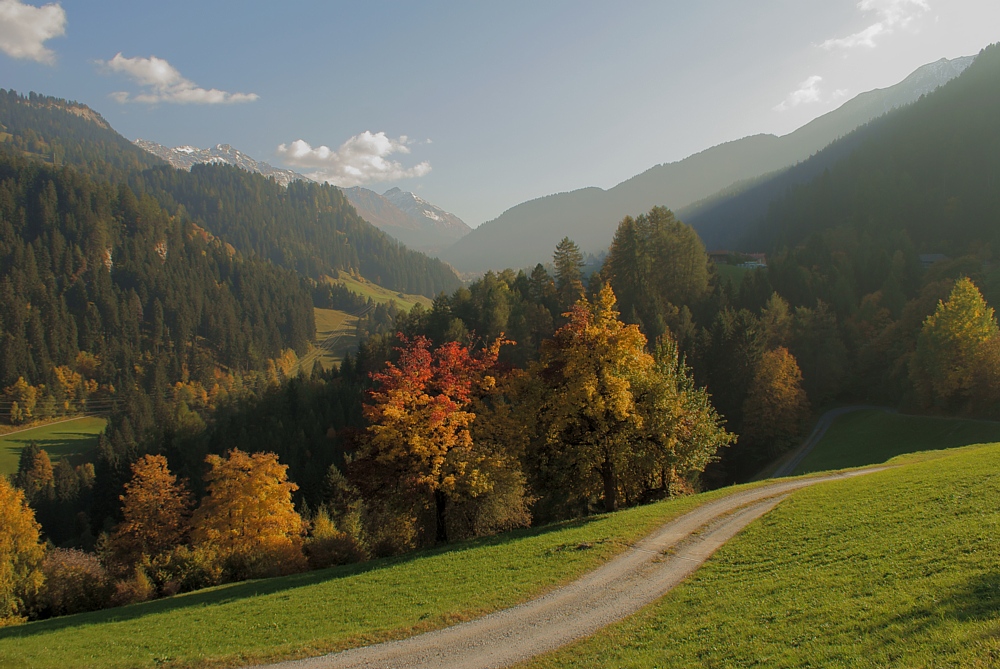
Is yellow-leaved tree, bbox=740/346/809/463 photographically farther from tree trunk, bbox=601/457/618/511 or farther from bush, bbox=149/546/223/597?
bush, bbox=149/546/223/597

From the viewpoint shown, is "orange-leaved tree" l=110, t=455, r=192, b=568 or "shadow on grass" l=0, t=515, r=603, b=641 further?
"orange-leaved tree" l=110, t=455, r=192, b=568

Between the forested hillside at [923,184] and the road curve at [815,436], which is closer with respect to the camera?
Result: the road curve at [815,436]

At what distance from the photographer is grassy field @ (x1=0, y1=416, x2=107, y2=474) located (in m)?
132

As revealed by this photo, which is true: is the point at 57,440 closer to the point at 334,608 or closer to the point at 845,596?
the point at 334,608

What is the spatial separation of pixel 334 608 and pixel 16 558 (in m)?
41.7

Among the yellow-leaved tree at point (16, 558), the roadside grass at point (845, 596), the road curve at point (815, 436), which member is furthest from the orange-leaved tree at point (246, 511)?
the road curve at point (815, 436)

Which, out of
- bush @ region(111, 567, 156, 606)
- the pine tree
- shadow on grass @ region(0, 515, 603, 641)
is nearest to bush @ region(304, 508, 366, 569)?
shadow on grass @ region(0, 515, 603, 641)

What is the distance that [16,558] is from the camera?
137ft

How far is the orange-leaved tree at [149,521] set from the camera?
48750 mm

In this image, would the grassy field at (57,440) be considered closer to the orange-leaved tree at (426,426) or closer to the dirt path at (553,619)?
the orange-leaved tree at (426,426)

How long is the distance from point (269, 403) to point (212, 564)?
88339 mm

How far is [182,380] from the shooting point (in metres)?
192

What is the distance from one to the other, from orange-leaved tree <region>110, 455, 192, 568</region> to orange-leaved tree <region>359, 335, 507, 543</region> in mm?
33627

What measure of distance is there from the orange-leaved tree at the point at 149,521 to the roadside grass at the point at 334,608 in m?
27.1
